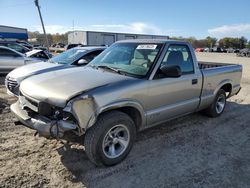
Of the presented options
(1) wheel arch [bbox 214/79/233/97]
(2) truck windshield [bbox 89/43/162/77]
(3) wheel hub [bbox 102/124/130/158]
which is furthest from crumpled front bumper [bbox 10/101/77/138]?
(1) wheel arch [bbox 214/79/233/97]

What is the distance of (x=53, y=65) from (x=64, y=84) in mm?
3715

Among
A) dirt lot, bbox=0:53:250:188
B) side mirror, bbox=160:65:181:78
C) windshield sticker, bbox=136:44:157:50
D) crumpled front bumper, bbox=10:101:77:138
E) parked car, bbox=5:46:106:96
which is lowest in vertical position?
dirt lot, bbox=0:53:250:188

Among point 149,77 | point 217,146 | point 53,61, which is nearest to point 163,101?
point 149,77

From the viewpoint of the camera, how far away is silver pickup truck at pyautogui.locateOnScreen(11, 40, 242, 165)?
3104 mm

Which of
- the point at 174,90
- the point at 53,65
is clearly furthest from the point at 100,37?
the point at 174,90

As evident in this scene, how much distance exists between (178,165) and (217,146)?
3.66 feet

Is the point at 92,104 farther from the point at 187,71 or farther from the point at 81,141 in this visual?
the point at 187,71

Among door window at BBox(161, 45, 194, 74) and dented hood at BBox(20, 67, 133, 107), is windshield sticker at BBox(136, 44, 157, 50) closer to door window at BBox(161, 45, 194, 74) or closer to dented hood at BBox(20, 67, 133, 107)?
door window at BBox(161, 45, 194, 74)

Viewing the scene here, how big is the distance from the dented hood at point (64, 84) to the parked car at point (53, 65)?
2105 mm

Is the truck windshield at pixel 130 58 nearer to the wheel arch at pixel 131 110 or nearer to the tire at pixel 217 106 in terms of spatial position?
the wheel arch at pixel 131 110

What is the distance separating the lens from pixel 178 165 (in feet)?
11.9

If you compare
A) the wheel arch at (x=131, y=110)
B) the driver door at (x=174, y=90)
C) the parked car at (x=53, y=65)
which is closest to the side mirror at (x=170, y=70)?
the driver door at (x=174, y=90)

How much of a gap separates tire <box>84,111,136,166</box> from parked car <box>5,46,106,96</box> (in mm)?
2827

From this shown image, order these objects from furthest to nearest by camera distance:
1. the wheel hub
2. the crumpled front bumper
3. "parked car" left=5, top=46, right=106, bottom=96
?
"parked car" left=5, top=46, right=106, bottom=96, the wheel hub, the crumpled front bumper
